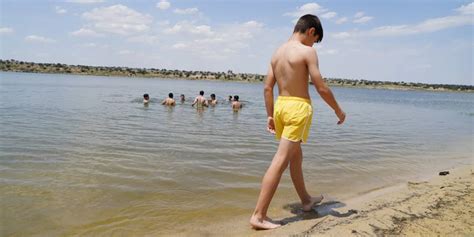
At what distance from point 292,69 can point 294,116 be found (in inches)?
19.2

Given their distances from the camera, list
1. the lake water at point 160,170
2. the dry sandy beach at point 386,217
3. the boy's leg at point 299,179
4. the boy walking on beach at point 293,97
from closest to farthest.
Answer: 1. the dry sandy beach at point 386,217
2. the boy walking on beach at point 293,97
3. the lake water at point 160,170
4. the boy's leg at point 299,179

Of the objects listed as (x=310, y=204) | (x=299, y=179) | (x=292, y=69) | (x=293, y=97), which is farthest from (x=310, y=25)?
(x=310, y=204)

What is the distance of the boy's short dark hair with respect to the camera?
4016 mm

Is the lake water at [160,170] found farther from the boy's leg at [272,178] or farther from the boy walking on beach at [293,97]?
the boy walking on beach at [293,97]

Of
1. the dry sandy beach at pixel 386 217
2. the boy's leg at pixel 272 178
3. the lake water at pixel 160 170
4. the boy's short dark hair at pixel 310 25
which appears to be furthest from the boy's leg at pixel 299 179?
the boy's short dark hair at pixel 310 25

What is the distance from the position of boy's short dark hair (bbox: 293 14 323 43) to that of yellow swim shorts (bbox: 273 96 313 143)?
75cm

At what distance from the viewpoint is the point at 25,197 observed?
14.9ft

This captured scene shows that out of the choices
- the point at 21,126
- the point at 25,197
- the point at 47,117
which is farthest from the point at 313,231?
the point at 47,117

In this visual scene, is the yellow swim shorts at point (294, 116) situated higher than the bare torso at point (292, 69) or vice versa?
the bare torso at point (292, 69)

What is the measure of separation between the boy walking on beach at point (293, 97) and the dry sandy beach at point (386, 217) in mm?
324

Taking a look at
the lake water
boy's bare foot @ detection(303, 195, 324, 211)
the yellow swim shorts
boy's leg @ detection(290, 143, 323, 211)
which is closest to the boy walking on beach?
the yellow swim shorts

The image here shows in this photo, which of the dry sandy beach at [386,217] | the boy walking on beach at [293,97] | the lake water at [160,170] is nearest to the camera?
the dry sandy beach at [386,217]

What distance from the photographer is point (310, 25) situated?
4.01m

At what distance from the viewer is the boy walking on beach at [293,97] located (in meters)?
3.85
